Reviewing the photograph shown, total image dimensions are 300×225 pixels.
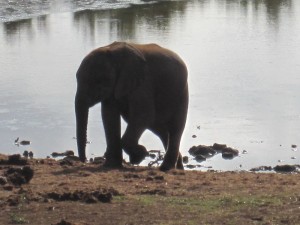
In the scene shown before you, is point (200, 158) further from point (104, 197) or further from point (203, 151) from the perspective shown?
point (104, 197)

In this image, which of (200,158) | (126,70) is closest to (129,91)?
(126,70)

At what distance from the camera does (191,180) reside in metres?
12.2

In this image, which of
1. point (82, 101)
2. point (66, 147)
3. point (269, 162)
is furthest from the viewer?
point (66, 147)

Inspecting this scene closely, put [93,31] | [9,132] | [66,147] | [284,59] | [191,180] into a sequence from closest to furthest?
[191,180], [66,147], [9,132], [284,59], [93,31]

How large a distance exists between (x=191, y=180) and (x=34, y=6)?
86.8ft

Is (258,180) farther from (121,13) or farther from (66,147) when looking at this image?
(121,13)

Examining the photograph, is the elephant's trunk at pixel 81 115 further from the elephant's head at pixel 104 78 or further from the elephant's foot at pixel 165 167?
the elephant's foot at pixel 165 167

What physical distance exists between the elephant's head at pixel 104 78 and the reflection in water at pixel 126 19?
17.1m

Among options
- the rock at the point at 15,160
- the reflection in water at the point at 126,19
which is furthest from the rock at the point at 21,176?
the reflection in water at the point at 126,19

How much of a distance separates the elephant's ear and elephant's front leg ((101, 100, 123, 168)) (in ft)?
0.97

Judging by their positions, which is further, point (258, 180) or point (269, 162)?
point (269, 162)

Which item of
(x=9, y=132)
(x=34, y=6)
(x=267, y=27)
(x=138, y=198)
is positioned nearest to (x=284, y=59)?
(x=267, y=27)

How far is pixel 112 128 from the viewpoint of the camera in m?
13.7

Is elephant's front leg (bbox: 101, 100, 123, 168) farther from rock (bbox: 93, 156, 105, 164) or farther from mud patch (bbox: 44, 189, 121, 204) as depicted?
mud patch (bbox: 44, 189, 121, 204)
